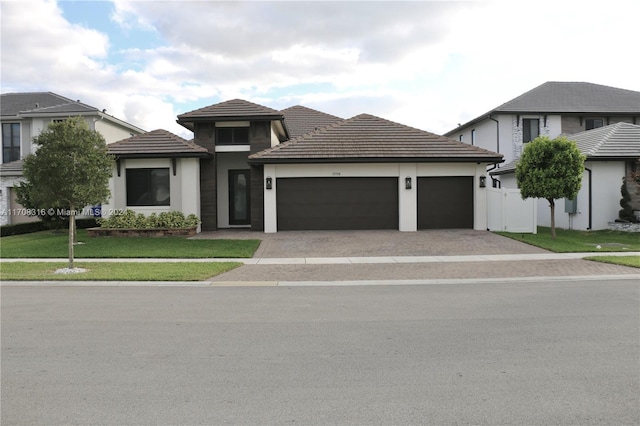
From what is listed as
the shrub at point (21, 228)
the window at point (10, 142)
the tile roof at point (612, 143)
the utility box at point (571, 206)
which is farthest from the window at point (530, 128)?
the window at point (10, 142)

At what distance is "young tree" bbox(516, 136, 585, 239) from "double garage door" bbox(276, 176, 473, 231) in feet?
13.7

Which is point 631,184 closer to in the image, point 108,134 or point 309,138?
point 309,138

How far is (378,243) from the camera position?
17500 mm

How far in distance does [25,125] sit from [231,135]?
17811 mm

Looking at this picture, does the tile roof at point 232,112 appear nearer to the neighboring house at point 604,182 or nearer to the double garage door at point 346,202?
the double garage door at point 346,202

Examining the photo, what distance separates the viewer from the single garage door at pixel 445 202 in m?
21.2

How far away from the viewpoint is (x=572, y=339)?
625cm

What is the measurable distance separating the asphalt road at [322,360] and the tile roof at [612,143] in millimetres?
15080

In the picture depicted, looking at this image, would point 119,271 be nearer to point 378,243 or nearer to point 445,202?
point 378,243

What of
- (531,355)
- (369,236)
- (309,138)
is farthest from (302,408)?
(309,138)

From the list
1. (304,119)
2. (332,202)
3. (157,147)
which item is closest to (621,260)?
(332,202)

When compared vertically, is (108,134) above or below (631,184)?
above

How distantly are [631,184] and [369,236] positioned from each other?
12.9m

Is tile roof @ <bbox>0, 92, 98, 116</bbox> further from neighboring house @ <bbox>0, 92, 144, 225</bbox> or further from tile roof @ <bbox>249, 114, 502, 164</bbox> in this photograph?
tile roof @ <bbox>249, 114, 502, 164</bbox>
